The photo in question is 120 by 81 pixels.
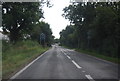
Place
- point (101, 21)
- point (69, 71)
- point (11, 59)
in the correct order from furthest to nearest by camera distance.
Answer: point (101, 21) → point (11, 59) → point (69, 71)

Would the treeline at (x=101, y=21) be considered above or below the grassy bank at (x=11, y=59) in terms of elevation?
above

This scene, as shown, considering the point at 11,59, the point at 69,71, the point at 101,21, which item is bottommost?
the point at 69,71

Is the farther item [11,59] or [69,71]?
[11,59]

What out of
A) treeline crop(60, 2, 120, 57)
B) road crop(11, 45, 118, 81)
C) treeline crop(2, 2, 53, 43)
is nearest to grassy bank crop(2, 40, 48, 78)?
road crop(11, 45, 118, 81)

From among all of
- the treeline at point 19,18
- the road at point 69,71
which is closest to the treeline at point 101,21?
the treeline at point 19,18

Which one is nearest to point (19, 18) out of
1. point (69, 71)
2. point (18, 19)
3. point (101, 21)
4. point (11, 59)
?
point (18, 19)

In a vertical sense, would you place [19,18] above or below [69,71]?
above

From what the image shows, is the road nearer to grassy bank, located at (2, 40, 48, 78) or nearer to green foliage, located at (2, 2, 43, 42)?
grassy bank, located at (2, 40, 48, 78)

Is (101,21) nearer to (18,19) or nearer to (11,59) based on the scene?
(18,19)

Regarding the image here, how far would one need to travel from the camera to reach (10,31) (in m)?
44.8

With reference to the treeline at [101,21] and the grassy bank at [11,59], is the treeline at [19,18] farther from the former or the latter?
the treeline at [101,21]

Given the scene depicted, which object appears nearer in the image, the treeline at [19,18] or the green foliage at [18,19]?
the treeline at [19,18]

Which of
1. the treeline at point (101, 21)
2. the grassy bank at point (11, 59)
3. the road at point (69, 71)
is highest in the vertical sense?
the treeline at point (101, 21)

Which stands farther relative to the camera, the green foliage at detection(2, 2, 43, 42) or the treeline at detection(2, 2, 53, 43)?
the green foliage at detection(2, 2, 43, 42)
